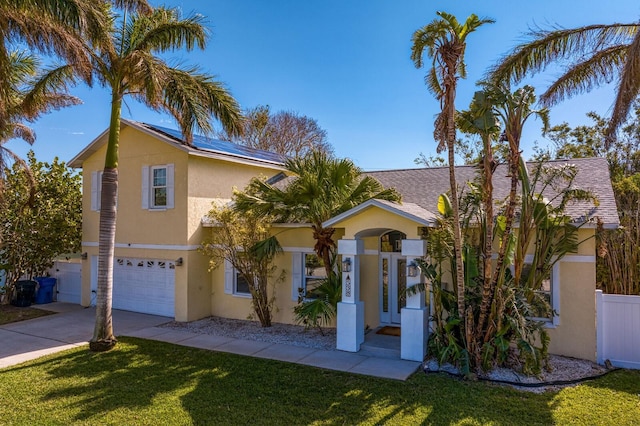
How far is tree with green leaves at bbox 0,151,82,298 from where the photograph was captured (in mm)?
16812

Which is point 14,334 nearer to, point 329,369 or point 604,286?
point 329,369

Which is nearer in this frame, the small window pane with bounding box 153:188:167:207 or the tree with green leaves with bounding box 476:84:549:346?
the tree with green leaves with bounding box 476:84:549:346

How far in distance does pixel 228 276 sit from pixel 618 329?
11.4 m

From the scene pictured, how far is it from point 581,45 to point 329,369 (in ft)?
32.3

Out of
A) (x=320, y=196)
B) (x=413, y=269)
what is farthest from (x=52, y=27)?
(x=413, y=269)

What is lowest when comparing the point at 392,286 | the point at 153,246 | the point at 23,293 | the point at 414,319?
the point at 23,293

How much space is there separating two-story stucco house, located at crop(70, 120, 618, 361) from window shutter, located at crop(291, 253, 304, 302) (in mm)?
33

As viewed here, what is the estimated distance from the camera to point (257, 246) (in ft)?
41.5

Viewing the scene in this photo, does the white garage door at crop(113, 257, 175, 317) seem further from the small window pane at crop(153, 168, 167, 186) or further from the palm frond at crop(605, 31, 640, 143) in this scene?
the palm frond at crop(605, 31, 640, 143)

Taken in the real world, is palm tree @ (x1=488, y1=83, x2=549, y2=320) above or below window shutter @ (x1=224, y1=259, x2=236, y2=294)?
above

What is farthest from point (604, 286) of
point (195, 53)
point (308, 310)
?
point (195, 53)

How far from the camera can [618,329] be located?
963cm

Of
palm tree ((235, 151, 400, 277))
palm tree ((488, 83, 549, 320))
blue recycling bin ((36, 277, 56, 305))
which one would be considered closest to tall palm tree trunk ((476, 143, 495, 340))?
palm tree ((488, 83, 549, 320))

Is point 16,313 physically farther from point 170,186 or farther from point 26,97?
→ point 26,97
